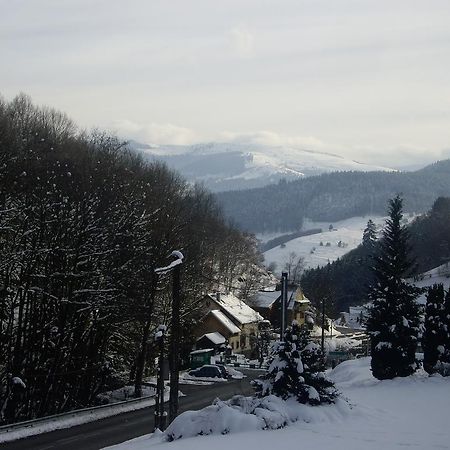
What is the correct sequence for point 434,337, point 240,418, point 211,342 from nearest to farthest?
1. point 240,418
2. point 434,337
3. point 211,342

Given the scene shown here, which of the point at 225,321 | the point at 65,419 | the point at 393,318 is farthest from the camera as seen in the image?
the point at 225,321

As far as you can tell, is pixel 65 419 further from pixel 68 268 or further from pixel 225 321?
pixel 225 321

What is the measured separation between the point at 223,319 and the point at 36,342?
44.3 meters

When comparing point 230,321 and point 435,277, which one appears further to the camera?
point 435,277

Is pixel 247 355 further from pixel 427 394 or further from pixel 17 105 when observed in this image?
pixel 427 394

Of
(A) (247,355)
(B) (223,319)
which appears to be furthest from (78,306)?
(A) (247,355)

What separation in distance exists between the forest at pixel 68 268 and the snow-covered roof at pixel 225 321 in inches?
1340

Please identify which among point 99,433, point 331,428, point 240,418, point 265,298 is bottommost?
point 265,298

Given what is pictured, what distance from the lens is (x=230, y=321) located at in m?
77.9

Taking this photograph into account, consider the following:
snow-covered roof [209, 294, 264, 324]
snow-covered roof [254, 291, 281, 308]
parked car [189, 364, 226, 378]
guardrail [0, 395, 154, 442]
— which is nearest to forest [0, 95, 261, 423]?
guardrail [0, 395, 154, 442]

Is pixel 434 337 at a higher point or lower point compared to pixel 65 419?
higher

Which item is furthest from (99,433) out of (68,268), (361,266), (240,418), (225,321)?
(361,266)

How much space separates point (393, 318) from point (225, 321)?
41.8 m

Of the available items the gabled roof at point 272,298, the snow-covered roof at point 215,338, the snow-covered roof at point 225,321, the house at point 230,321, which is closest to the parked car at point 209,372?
the house at point 230,321
